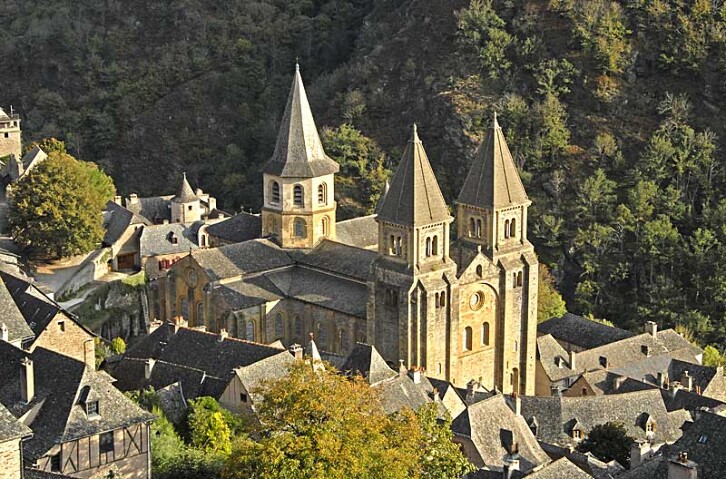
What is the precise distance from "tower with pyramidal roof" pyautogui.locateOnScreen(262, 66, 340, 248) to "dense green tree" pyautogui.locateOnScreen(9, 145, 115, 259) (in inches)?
500

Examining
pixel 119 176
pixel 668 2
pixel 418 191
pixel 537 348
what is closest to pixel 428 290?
pixel 418 191

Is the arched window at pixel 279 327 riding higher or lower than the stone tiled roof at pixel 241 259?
lower

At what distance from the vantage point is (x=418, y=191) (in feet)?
198

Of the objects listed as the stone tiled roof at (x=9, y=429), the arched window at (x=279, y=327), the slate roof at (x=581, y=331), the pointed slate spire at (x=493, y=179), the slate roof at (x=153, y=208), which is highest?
the pointed slate spire at (x=493, y=179)

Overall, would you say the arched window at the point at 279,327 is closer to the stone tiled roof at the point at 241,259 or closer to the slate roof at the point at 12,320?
the stone tiled roof at the point at 241,259

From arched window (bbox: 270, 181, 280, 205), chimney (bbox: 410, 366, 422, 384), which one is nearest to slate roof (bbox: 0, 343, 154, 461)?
chimney (bbox: 410, 366, 422, 384)

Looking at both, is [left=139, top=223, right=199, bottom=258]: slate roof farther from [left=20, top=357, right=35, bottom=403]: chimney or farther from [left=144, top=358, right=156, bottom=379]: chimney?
[left=20, top=357, right=35, bottom=403]: chimney

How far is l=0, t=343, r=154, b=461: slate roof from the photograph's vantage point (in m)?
42.5

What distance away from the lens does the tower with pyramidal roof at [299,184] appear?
70688 millimetres

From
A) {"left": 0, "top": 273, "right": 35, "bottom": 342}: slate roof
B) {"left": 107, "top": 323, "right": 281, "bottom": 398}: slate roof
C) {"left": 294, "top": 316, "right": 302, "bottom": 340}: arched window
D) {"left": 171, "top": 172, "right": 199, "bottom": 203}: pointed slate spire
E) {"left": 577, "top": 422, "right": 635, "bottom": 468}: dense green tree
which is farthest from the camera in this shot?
{"left": 171, "top": 172, "right": 199, "bottom": 203}: pointed slate spire

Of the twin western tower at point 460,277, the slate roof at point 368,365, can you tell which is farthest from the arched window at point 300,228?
the slate roof at point 368,365

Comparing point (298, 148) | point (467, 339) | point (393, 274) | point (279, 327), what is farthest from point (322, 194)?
point (467, 339)

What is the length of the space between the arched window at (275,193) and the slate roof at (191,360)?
13.1 meters

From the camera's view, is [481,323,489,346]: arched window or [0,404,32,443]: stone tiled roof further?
[481,323,489,346]: arched window
